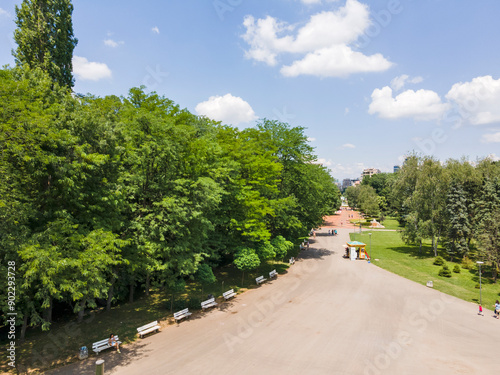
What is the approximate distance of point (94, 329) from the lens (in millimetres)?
17375

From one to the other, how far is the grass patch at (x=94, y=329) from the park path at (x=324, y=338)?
1.39 metres

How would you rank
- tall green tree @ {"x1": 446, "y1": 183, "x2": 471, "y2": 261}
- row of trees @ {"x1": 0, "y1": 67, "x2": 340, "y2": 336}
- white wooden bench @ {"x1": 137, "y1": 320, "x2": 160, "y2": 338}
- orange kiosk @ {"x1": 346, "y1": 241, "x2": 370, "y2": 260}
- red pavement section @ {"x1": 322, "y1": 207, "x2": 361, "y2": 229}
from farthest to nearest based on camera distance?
red pavement section @ {"x1": 322, "y1": 207, "x2": 361, "y2": 229} → orange kiosk @ {"x1": 346, "y1": 241, "x2": 370, "y2": 260} → tall green tree @ {"x1": 446, "y1": 183, "x2": 471, "y2": 261} → white wooden bench @ {"x1": 137, "y1": 320, "x2": 160, "y2": 338} → row of trees @ {"x1": 0, "y1": 67, "x2": 340, "y2": 336}

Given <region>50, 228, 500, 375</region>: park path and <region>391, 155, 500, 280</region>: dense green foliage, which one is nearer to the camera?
<region>50, 228, 500, 375</region>: park path

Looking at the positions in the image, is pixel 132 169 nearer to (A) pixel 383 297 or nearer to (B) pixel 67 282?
(B) pixel 67 282

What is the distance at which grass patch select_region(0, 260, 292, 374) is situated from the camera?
13.9 meters

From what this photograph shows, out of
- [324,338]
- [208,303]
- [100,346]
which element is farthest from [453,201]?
[100,346]

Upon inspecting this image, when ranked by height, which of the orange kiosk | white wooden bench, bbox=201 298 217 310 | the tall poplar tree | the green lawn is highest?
the tall poplar tree

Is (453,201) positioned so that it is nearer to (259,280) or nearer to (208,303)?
(259,280)

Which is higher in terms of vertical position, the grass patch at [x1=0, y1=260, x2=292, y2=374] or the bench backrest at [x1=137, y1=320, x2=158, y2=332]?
the bench backrest at [x1=137, y1=320, x2=158, y2=332]

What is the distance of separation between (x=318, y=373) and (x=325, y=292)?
12229mm

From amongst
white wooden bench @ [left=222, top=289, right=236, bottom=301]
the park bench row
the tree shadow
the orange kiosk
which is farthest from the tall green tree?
white wooden bench @ [left=222, top=289, right=236, bottom=301]

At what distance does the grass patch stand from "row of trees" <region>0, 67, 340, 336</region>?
3.16ft

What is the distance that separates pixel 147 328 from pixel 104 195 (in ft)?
28.0

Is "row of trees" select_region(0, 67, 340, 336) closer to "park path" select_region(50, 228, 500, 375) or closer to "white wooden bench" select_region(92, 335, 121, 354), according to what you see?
"white wooden bench" select_region(92, 335, 121, 354)
